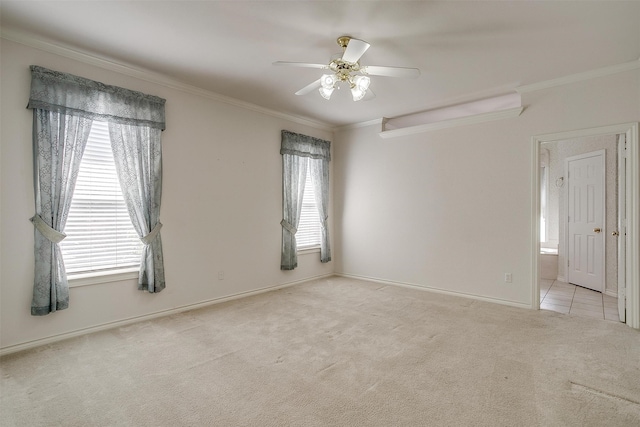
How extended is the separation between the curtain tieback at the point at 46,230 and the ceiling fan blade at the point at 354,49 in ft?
9.71

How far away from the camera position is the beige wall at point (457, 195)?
3.72 meters

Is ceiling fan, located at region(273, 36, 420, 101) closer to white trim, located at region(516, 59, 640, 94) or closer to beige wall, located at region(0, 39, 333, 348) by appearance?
beige wall, located at region(0, 39, 333, 348)

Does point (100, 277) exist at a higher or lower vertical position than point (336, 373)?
higher

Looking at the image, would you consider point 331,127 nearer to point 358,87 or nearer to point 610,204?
point 358,87

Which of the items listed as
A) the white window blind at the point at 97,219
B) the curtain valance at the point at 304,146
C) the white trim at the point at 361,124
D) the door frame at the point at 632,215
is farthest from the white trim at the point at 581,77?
the white window blind at the point at 97,219

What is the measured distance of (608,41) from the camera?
113 inches

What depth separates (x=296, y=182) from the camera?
5.20 meters

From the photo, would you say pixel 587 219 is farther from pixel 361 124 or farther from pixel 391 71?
pixel 391 71

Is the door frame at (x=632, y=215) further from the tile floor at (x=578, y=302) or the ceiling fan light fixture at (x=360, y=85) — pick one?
the ceiling fan light fixture at (x=360, y=85)

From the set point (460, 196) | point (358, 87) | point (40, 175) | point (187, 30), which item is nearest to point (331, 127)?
point (460, 196)

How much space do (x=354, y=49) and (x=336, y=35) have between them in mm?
457

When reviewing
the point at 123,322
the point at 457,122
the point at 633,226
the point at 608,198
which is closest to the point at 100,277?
the point at 123,322

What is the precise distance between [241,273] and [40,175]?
246cm

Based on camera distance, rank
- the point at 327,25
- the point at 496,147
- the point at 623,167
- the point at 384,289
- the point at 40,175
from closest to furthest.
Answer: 1. the point at 327,25
2. the point at 40,175
3. the point at 623,167
4. the point at 496,147
5. the point at 384,289
